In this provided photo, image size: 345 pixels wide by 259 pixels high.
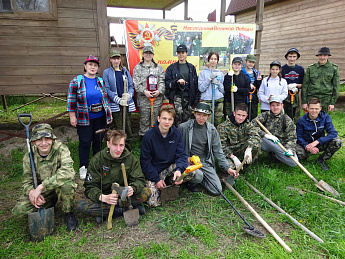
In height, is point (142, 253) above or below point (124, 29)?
below

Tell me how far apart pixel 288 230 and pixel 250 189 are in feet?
3.45

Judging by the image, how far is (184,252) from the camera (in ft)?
9.01

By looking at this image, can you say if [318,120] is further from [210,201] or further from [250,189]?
[210,201]

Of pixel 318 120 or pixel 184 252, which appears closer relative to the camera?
pixel 184 252

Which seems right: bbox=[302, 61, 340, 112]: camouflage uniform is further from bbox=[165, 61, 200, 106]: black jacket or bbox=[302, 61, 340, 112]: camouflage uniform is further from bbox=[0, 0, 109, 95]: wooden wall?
bbox=[0, 0, 109, 95]: wooden wall

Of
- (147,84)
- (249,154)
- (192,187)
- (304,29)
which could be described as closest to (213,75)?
(147,84)

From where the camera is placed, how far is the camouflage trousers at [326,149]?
193 inches

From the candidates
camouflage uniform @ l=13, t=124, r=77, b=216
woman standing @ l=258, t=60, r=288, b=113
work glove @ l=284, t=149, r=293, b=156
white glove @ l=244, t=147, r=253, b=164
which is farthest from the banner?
camouflage uniform @ l=13, t=124, r=77, b=216

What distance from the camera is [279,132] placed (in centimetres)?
510

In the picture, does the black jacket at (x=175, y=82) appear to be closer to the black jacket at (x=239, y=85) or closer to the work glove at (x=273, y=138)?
the black jacket at (x=239, y=85)

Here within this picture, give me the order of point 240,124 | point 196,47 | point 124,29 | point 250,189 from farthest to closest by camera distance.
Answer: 1. point 196,47
2. point 124,29
3. point 240,124
4. point 250,189

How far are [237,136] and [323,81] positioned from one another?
3013 millimetres

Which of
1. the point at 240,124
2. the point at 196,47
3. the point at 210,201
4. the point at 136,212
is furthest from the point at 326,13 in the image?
the point at 136,212

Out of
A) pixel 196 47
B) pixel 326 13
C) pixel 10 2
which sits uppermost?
pixel 326 13
